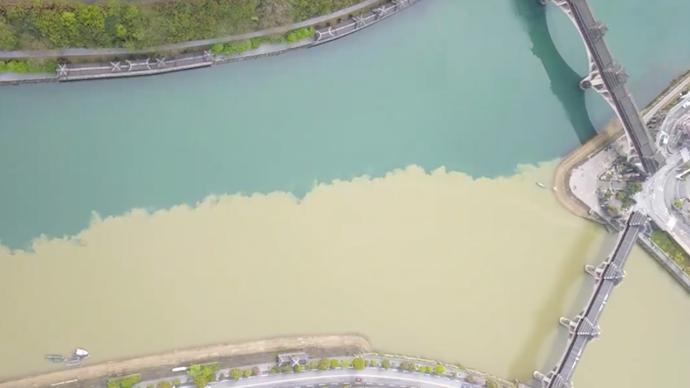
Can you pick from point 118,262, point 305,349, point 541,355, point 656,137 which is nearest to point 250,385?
point 305,349

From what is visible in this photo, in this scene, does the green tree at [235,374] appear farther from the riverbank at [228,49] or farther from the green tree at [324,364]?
the riverbank at [228,49]

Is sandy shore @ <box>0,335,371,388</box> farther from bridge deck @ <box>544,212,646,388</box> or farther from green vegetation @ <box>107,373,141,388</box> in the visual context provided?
bridge deck @ <box>544,212,646,388</box>

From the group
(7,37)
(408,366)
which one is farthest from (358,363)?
(7,37)

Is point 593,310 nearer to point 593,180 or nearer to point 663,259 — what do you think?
point 663,259

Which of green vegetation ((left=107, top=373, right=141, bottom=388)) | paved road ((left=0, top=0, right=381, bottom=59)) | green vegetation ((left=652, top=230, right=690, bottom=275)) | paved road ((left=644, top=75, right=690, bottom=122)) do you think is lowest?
green vegetation ((left=107, top=373, right=141, bottom=388))

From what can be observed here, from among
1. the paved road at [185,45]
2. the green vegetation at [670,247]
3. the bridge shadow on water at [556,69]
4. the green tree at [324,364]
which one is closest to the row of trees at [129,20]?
the paved road at [185,45]

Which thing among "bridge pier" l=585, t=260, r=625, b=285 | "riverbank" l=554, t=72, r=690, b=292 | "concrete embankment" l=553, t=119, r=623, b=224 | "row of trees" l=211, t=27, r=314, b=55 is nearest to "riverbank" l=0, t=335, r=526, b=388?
"bridge pier" l=585, t=260, r=625, b=285
